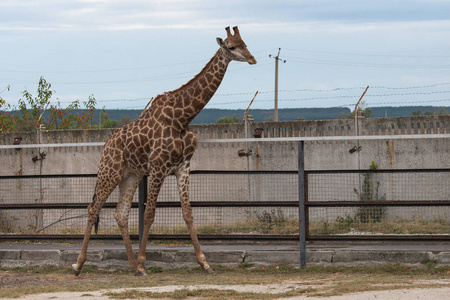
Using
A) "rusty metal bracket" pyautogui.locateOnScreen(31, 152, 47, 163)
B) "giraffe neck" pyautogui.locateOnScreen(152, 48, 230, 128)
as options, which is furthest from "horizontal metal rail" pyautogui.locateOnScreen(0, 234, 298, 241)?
"rusty metal bracket" pyautogui.locateOnScreen(31, 152, 47, 163)

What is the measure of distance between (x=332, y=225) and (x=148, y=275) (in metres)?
3.97

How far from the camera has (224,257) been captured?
9930 mm

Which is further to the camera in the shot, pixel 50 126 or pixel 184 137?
pixel 50 126

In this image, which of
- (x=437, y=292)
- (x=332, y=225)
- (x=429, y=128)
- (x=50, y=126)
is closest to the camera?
(x=437, y=292)

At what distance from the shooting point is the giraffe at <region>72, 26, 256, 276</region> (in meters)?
9.37

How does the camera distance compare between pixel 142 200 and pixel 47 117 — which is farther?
pixel 47 117

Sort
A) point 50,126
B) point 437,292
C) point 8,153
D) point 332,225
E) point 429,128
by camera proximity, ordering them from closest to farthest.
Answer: point 437,292 < point 332,225 < point 429,128 < point 8,153 < point 50,126

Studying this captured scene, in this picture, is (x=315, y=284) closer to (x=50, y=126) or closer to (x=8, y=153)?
(x=8, y=153)

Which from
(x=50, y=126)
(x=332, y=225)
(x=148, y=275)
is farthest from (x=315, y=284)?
(x=50, y=126)

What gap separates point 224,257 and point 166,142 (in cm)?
177

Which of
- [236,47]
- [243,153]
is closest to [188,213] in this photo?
[236,47]

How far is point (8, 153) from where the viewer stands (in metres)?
19.3

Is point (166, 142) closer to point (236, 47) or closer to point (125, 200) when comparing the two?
point (125, 200)

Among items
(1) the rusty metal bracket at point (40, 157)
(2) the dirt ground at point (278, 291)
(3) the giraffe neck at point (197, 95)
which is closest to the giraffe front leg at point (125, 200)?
(3) the giraffe neck at point (197, 95)
